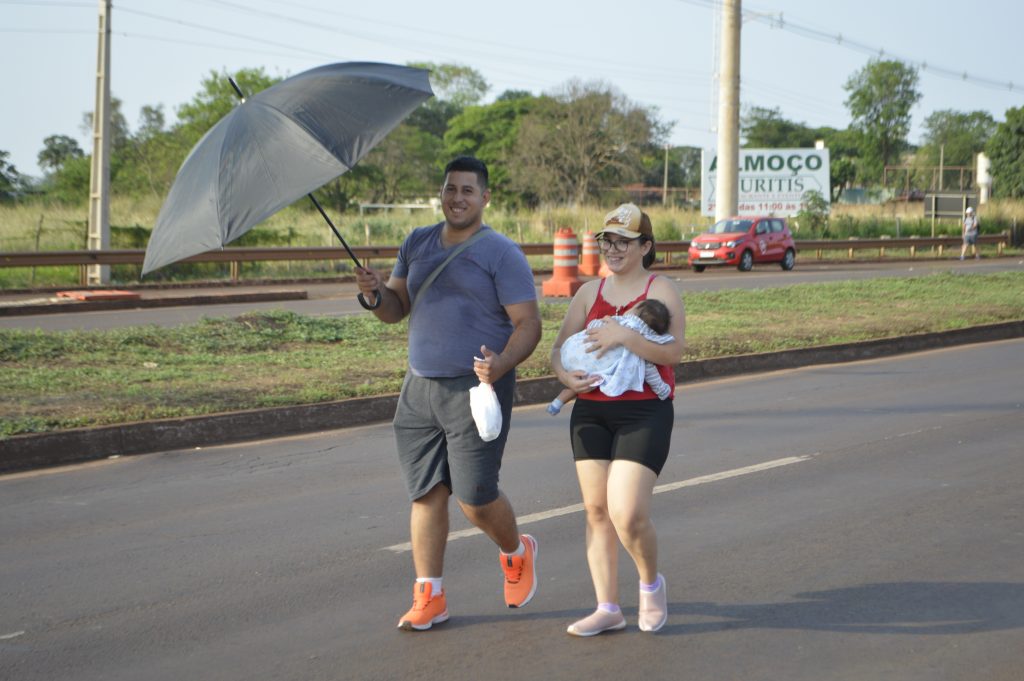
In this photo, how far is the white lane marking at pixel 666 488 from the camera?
6.62 m

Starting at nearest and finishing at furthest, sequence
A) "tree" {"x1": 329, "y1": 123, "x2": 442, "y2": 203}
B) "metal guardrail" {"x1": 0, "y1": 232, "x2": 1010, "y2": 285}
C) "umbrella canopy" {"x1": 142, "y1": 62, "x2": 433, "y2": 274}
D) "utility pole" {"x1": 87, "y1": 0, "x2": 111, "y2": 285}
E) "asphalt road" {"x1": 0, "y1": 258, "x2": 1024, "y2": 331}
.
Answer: "umbrella canopy" {"x1": 142, "y1": 62, "x2": 433, "y2": 274}
"asphalt road" {"x1": 0, "y1": 258, "x2": 1024, "y2": 331}
"metal guardrail" {"x1": 0, "y1": 232, "x2": 1010, "y2": 285}
"utility pole" {"x1": 87, "y1": 0, "x2": 111, "y2": 285}
"tree" {"x1": 329, "y1": 123, "x2": 442, "y2": 203}

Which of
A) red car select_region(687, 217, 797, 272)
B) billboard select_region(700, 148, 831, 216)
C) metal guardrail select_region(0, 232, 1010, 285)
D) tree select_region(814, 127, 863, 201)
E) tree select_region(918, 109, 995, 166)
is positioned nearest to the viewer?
metal guardrail select_region(0, 232, 1010, 285)

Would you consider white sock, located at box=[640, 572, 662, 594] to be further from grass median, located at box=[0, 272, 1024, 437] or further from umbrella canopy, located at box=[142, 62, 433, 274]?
grass median, located at box=[0, 272, 1024, 437]

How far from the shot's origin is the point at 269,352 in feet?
44.5

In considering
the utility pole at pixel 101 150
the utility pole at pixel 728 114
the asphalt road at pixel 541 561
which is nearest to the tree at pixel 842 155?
the utility pole at pixel 728 114

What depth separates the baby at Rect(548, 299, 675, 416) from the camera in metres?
4.75

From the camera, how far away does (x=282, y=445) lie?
9336mm

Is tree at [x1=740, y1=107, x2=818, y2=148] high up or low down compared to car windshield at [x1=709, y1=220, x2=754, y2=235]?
up

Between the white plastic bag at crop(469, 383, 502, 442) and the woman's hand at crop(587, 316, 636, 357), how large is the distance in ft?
1.46

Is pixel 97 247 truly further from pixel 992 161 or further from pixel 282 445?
pixel 992 161

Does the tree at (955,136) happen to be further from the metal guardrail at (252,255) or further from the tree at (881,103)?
the metal guardrail at (252,255)

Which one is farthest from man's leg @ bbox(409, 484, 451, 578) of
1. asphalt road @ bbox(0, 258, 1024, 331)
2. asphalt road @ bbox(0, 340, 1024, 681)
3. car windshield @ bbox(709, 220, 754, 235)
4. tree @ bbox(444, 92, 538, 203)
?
tree @ bbox(444, 92, 538, 203)

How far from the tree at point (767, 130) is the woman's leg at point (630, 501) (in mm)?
110841

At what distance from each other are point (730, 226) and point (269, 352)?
2414cm
